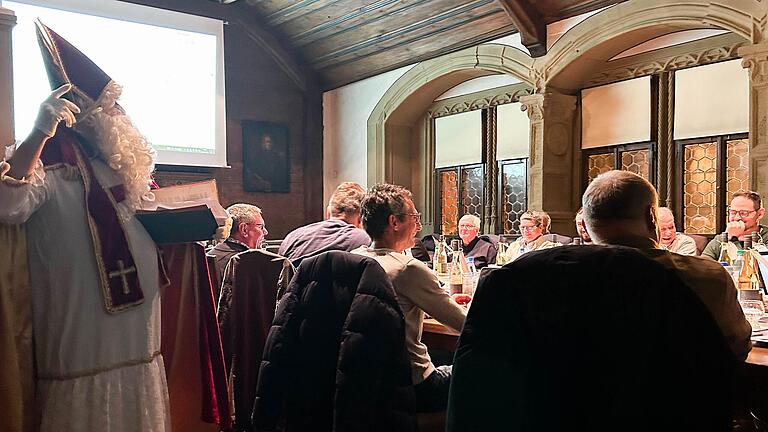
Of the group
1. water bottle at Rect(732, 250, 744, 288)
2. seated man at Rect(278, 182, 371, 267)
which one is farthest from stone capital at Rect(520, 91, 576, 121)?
water bottle at Rect(732, 250, 744, 288)

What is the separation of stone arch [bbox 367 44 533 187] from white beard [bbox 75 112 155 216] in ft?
15.0

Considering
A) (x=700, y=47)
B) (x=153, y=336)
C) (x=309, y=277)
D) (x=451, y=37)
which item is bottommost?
(x=153, y=336)

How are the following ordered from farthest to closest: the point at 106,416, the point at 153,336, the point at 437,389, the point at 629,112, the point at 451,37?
the point at 451,37 → the point at 629,112 → the point at 437,389 → the point at 153,336 → the point at 106,416

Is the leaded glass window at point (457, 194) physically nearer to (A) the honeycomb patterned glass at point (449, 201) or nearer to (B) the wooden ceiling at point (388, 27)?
(A) the honeycomb patterned glass at point (449, 201)

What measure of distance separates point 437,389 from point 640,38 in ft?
13.5

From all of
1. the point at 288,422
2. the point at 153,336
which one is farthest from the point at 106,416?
the point at 288,422

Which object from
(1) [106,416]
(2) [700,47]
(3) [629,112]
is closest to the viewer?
(1) [106,416]

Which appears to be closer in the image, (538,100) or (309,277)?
(309,277)

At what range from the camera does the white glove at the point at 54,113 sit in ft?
5.38

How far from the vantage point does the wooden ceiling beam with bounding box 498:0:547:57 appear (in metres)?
5.60

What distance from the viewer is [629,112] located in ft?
18.6

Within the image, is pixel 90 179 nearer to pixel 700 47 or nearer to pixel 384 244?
pixel 384 244

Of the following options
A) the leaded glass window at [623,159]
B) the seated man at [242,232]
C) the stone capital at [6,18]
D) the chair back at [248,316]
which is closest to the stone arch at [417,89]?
the leaded glass window at [623,159]

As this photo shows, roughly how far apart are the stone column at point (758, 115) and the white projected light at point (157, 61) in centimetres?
475
